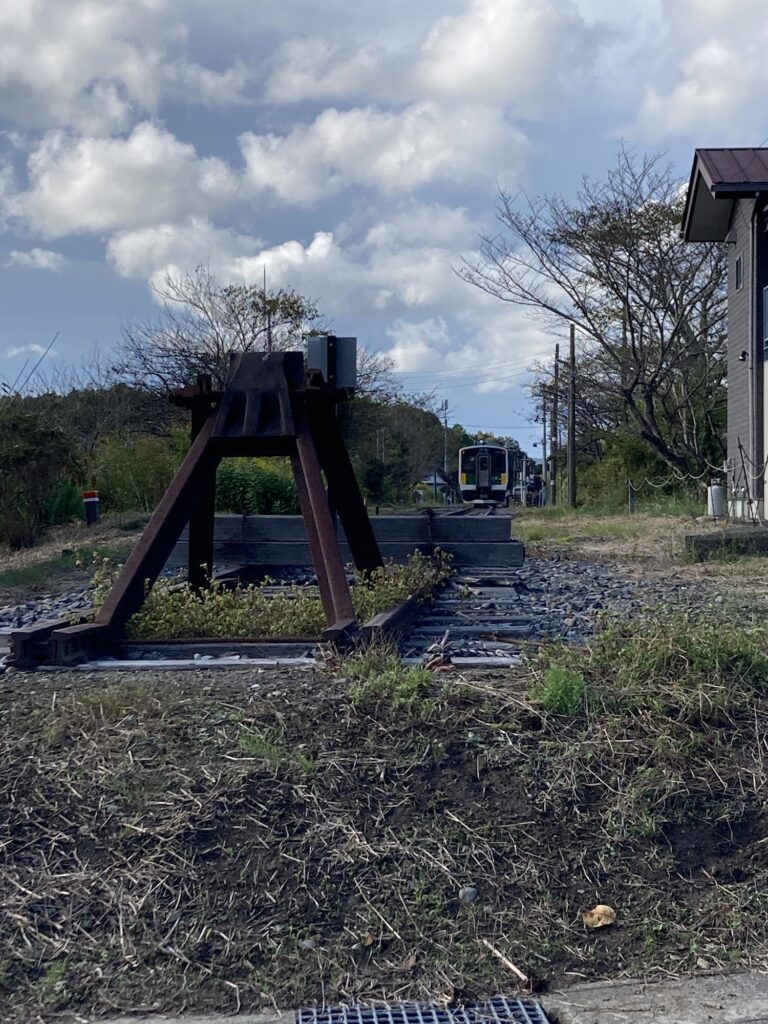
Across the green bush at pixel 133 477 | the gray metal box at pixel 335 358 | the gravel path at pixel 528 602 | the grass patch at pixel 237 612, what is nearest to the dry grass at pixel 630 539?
the gravel path at pixel 528 602

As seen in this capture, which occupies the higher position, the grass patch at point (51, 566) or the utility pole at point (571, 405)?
the utility pole at point (571, 405)

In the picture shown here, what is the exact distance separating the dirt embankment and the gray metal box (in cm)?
422

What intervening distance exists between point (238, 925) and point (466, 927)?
74 centimetres

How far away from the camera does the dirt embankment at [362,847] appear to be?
319 centimetres

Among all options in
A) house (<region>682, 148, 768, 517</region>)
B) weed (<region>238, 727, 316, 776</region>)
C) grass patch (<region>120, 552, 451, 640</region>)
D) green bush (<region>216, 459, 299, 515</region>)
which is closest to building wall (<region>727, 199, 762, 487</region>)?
house (<region>682, 148, 768, 517</region>)

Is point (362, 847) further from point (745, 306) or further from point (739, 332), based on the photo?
point (739, 332)

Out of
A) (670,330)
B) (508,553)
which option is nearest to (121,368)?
(670,330)

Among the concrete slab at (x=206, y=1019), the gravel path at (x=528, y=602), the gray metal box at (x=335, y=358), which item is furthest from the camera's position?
the gray metal box at (x=335, y=358)

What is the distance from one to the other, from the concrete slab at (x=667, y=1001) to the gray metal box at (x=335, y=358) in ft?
18.5

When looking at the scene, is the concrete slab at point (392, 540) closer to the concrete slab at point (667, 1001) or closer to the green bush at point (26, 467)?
the green bush at point (26, 467)

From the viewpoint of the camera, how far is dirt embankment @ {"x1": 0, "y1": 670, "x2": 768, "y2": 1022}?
3.19 metres

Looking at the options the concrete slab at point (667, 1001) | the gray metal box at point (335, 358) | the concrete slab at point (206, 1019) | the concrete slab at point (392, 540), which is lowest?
the concrete slab at point (667, 1001)

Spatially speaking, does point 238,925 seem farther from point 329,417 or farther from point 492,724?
point 329,417

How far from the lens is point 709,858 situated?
3648 mm
